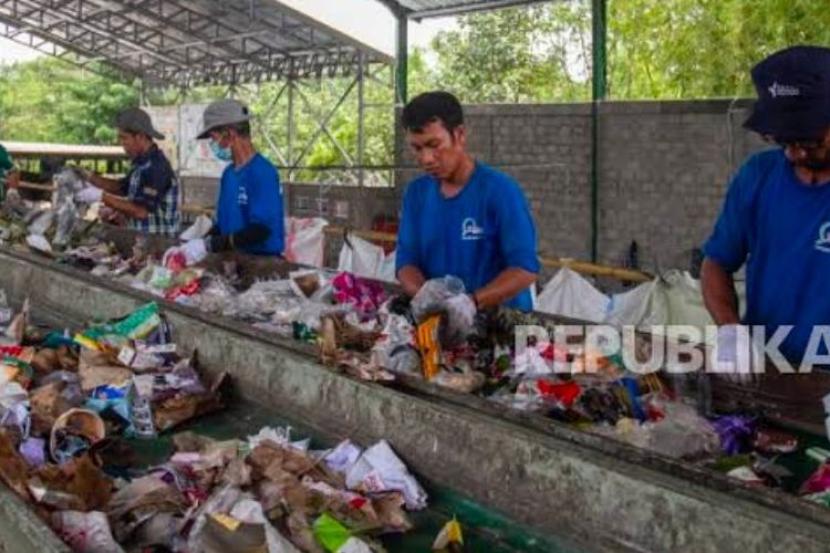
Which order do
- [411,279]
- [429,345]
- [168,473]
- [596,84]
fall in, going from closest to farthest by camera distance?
[168,473] → [429,345] → [411,279] → [596,84]

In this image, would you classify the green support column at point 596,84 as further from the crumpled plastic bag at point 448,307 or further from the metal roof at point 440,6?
the crumpled plastic bag at point 448,307

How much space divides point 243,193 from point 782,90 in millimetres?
2632

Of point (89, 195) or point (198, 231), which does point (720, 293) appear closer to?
point (198, 231)

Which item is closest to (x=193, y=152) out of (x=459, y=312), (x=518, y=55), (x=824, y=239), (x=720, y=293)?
(x=518, y=55)

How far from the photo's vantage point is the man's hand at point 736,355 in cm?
232

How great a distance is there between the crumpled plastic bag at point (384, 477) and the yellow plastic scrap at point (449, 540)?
164mm

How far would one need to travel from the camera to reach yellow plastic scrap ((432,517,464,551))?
182 cm

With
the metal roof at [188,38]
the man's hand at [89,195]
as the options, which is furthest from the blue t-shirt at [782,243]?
the metal roof at [188,38]

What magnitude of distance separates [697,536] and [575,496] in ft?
0.91

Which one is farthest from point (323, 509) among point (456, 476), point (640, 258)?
point (640, 258)

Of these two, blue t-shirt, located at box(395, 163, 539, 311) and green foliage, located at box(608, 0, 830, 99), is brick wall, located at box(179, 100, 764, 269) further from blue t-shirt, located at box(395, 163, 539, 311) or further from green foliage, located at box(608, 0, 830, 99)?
blue t-shirt, located at box(395, 163, 539, 311)

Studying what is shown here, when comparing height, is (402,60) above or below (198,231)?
above

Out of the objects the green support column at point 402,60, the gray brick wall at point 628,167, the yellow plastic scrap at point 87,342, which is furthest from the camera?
the green support column at point 402,60

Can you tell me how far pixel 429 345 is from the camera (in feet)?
8.29
